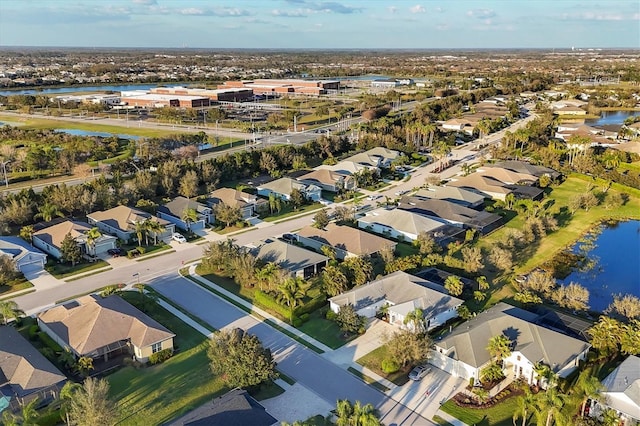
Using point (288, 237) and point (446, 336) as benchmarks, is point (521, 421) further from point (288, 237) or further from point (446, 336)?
point (288, 237)

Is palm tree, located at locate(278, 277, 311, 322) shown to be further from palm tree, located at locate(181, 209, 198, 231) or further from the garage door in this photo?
the garage door

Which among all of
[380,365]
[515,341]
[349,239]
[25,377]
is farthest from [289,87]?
[25,377]

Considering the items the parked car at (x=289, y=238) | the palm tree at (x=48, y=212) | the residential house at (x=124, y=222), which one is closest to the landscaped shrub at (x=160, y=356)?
the residential house at (x=124, y=222)

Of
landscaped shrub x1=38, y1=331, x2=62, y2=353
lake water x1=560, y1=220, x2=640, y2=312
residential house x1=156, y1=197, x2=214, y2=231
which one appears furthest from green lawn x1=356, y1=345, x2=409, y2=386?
residential house x1=156, y1=197, x2=214, y2=231

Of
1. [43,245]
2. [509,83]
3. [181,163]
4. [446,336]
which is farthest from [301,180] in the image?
[509,83]

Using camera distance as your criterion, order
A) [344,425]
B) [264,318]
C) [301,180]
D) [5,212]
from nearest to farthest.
Result: [344,425] → [264,318] → [5,212] → [301,180]

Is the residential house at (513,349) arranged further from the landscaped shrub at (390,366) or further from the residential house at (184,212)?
the residential house at (184,212)
